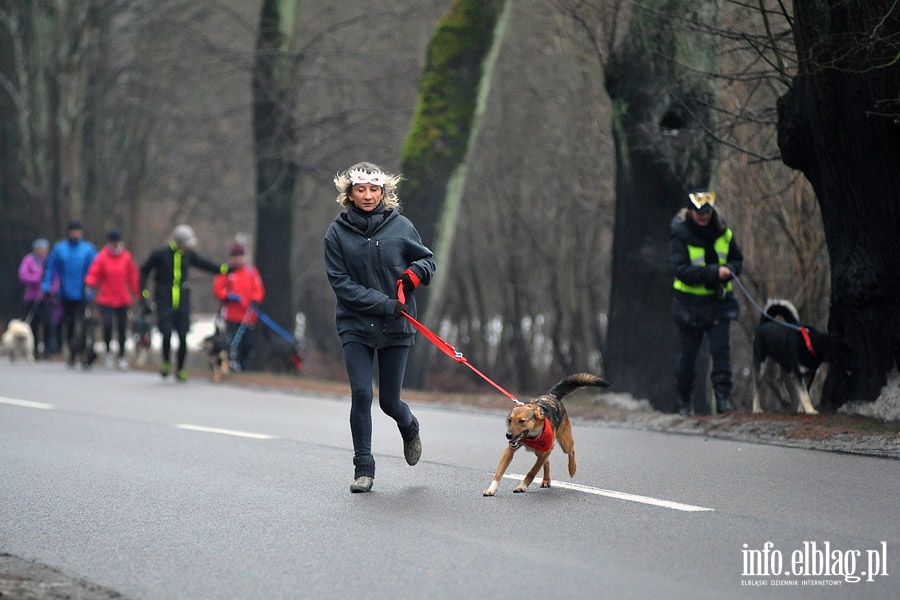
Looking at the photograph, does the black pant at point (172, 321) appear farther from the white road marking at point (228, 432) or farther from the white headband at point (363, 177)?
the white headband at point (363, 177)

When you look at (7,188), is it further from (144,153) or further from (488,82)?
(488,82)

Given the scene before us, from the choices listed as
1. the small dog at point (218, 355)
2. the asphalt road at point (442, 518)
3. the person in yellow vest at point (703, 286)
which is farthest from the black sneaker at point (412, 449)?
the small dog at point (218, 355)

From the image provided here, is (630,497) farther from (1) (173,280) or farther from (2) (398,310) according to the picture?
(1) (173,280)

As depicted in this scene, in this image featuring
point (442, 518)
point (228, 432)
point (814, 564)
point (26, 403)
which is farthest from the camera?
point (26, 403)

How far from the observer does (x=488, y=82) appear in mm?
23594

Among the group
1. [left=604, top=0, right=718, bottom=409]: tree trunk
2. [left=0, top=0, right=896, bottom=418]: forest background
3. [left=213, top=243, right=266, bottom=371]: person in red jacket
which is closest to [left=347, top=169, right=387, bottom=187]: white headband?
[left=604, top=0, right=718, bottom=409]: tree trunk

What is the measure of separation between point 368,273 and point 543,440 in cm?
163

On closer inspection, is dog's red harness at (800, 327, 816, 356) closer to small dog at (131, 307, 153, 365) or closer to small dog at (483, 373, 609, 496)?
small dog at (483, 373, 609, 496)

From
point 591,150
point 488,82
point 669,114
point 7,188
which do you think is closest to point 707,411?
point 669,114

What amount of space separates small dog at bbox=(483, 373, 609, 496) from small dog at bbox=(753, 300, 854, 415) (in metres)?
4.00

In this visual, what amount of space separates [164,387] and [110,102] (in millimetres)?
21788

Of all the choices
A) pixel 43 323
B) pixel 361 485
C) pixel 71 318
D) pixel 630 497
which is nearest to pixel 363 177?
pixel 361 485

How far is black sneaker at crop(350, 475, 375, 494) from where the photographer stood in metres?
9.07

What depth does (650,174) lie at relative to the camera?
1616 centimetres
